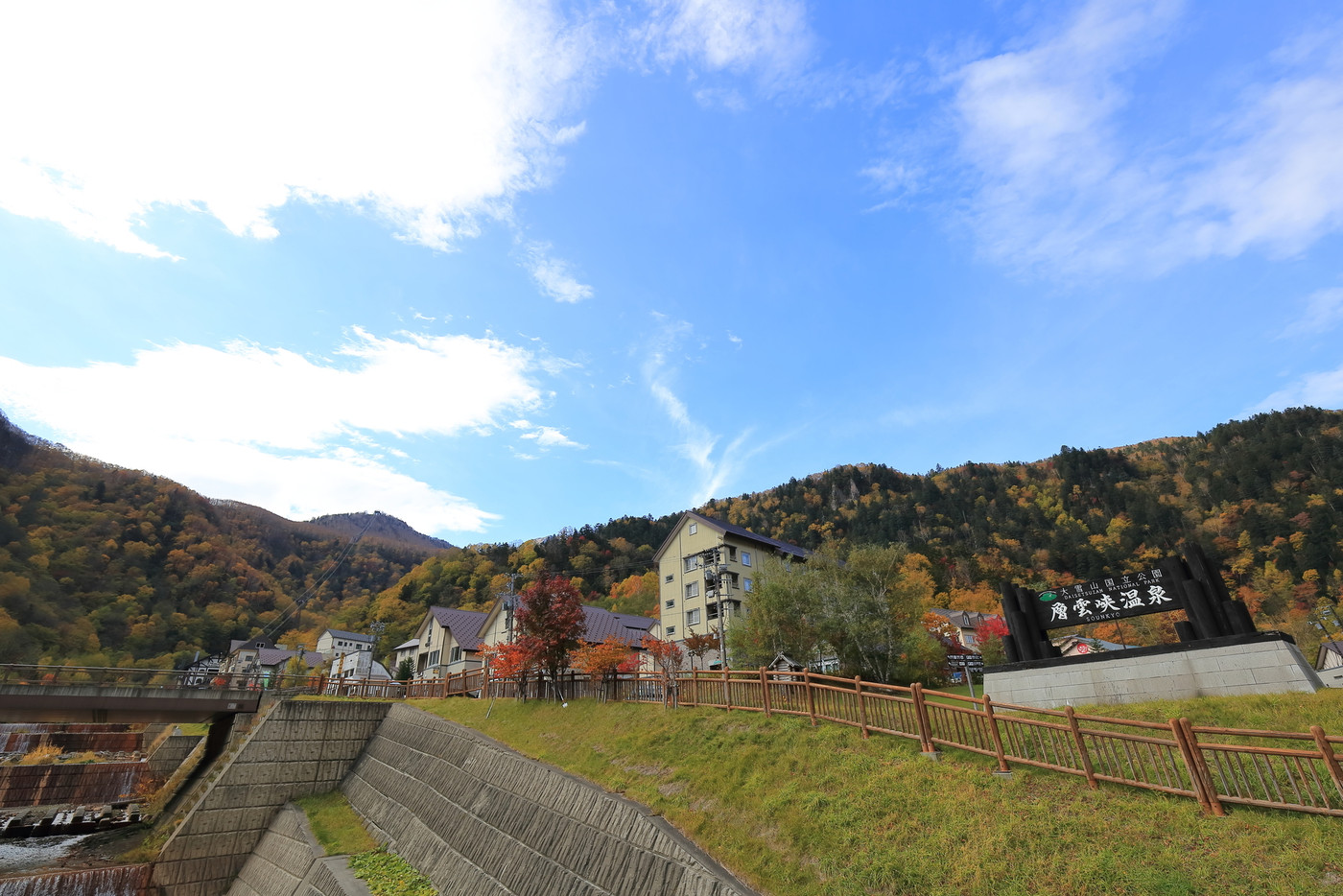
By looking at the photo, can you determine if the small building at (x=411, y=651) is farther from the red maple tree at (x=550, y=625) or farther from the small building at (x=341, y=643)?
the red maple tree at (x=550, y=625)

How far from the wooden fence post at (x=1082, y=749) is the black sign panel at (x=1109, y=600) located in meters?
11.5

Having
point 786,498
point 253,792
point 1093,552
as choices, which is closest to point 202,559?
point 253,792

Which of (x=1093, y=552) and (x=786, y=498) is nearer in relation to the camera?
(x=1093, y=552)

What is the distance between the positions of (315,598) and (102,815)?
97648 millimetres

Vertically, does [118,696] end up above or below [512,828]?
above

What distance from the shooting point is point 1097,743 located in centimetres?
1185

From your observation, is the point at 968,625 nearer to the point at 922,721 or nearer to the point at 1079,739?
the point at 922,721

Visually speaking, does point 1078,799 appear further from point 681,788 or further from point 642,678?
point 642,678

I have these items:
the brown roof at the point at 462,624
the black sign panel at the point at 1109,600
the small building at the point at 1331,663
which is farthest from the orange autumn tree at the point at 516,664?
the small building at the point at 1331,663

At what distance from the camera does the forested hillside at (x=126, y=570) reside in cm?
7500


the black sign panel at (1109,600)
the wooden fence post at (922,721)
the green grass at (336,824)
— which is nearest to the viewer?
the wooden fence post at (922,721)

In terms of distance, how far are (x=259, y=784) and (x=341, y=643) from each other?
207ft

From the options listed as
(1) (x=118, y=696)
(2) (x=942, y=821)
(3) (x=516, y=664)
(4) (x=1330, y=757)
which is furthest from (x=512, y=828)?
(1) (x=118, y=696)

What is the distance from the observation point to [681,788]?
1551 cm
